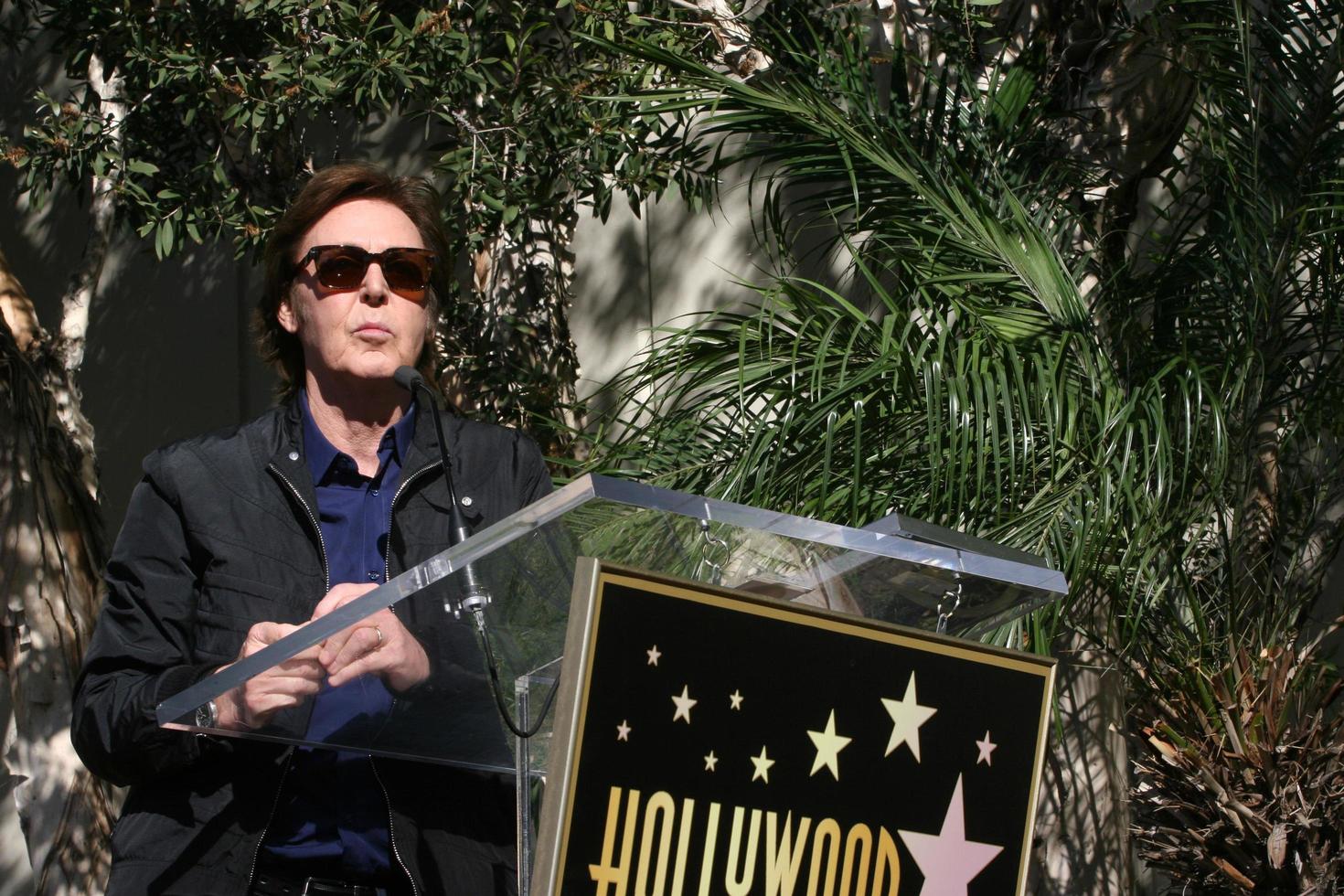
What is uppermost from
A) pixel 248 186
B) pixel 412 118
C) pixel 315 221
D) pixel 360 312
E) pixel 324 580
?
pixel 412 118

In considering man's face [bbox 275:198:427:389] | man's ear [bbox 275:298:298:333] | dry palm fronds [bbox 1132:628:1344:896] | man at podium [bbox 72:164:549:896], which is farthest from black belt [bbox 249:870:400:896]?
dry palm fronds [bbox 1132:628:1344:896]

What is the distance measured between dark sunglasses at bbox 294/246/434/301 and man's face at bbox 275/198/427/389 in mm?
12

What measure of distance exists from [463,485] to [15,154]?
3.20 m

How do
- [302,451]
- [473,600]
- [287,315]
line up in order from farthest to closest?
[287,315]
[302,451]
[473,600]

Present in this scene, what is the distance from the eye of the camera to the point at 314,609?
2402 millimetres

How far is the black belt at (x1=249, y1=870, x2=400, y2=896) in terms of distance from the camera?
88.3 inches

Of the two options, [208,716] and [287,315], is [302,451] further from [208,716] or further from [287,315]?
[208,716]

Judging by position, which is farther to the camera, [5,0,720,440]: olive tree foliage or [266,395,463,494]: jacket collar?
[5,0,720,440]: olive tree foliage

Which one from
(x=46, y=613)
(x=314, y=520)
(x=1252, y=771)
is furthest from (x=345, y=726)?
(x=46, y=613)

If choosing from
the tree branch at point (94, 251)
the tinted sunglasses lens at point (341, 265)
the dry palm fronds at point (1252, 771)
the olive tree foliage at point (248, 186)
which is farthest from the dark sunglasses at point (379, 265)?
the tree branch at point (94, 251)

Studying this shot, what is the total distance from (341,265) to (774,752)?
119 centimetres

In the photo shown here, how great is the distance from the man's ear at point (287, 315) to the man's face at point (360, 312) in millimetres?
78

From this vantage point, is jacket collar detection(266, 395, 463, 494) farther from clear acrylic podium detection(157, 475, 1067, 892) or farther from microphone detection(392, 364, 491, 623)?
clear acrylic podium detection(157, 475, 1067, 892)

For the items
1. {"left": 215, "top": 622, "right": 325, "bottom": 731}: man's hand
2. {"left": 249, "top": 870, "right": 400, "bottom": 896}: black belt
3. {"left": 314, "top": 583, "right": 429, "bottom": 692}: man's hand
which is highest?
{"left": 314, "top": 583, "right": 429, "bottom": 692}: man's hand
